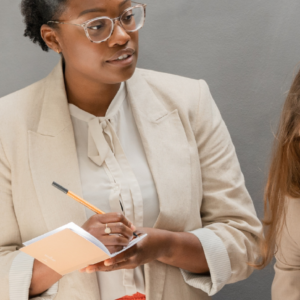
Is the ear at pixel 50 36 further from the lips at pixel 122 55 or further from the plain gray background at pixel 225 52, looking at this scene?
the plain gray background at pixel 225 52

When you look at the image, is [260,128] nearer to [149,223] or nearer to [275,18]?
[275,18]

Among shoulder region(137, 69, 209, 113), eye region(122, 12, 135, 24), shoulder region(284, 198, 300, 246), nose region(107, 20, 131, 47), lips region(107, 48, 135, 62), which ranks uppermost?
eye region(122, 12, 135, 24)

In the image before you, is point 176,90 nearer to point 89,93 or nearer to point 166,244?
point 89,93

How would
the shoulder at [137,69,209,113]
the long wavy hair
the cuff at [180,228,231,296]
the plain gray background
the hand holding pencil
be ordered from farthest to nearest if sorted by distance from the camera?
the plain gray background < the shoulder at [137,69,209,113] < the cuff at [180,228,231,296] < the long wavy hair < the hand holding pencil

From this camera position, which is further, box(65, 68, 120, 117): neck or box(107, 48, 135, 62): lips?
box(65, 68, 120, 117): neck

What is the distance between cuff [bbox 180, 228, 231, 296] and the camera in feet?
4.82

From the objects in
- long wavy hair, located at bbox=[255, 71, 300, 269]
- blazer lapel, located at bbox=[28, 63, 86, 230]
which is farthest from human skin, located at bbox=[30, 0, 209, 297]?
long wavy hair, located at bbox=[255, 71, 300, 269]

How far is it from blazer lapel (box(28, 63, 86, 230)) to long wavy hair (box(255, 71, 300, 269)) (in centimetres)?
57

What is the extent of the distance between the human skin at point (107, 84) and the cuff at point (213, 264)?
0.02 metres

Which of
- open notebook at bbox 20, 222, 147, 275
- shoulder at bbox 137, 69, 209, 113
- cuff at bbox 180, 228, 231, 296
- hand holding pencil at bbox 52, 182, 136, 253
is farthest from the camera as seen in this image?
shoulder at bbox 137, 69, 209, 113

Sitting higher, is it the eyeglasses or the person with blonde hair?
the eyeglasses

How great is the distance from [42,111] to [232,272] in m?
0.81

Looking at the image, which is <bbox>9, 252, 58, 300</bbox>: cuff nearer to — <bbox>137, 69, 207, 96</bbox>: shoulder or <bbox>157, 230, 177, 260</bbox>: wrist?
<bbox>157, 230, 177, 260</bbox>: wrist

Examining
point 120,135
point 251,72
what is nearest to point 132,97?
point 120,135
